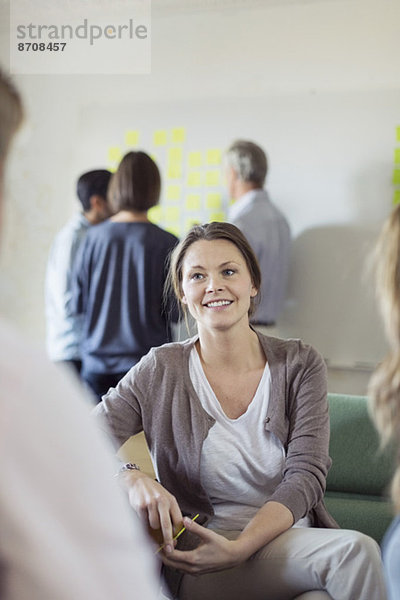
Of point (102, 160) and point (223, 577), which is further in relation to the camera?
point (102, 160)

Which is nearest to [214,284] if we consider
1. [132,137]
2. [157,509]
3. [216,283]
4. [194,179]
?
[216,283]

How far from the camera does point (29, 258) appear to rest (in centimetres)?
470

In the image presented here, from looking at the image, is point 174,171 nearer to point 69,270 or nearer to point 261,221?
point 261,221

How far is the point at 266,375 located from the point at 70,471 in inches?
50.6

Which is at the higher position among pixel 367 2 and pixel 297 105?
pixel 367 2

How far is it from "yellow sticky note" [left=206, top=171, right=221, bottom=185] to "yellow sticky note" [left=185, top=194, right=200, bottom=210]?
0.10m

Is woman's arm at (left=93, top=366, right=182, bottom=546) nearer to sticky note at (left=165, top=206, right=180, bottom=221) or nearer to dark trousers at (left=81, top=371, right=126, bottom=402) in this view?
dark trousers at (left=81, top=371, right=126, bottom=402)

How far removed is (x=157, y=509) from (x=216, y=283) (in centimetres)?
62

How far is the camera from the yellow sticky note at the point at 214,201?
13.9ft

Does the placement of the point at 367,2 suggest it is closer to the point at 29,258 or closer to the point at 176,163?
the point at 176,163

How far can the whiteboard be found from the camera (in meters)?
3.93

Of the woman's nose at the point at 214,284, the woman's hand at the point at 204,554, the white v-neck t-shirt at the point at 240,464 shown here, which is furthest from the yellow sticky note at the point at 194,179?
the woman's hand at the point at 204,554

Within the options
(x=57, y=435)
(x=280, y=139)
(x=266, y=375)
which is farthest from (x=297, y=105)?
(x=57, y=435)

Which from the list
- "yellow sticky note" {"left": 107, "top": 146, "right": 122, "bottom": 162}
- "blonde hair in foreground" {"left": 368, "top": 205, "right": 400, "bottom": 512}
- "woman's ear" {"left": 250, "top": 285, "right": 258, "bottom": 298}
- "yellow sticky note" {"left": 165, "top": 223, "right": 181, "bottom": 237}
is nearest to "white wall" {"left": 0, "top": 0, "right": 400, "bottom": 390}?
"yellow sticky note" {"left": 107, "top": 146, "right": 122, "bottom": 162}
